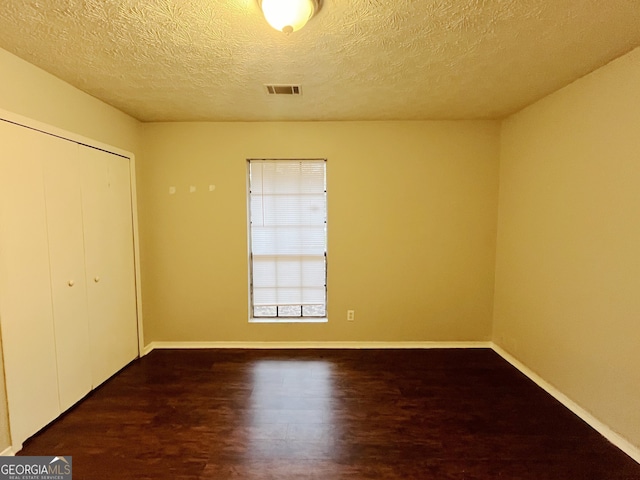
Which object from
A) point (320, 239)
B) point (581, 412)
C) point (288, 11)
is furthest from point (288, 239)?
point (581, 412)

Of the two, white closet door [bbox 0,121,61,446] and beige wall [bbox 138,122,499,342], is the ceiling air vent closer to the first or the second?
beige wall [bbox 138,122,499,342]

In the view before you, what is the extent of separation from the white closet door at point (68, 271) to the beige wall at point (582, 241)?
376 cm

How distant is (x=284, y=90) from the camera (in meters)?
2.34

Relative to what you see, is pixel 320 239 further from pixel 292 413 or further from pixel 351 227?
pixel 292 413

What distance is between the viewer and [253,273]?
11.0ft

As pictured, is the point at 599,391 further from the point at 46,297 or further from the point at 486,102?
the point at 46,297

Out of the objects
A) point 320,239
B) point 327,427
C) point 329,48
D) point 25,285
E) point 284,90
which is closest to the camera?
point 329,48

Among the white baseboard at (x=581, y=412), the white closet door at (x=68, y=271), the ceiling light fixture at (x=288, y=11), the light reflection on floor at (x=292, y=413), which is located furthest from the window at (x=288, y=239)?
the white baseboard at (x=581, y=412)

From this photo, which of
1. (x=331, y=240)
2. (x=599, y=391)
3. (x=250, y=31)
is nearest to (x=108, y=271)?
(x=331, y=240)

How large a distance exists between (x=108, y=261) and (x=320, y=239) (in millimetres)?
2027

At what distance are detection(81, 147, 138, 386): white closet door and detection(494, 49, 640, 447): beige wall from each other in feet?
12.4

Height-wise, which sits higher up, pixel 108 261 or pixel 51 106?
pixel 51 106

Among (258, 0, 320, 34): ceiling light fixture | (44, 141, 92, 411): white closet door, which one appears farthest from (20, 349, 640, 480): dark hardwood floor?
(258, 0, 320, 34): ceiling light fixture

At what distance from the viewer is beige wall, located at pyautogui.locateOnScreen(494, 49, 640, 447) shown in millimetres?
1808
